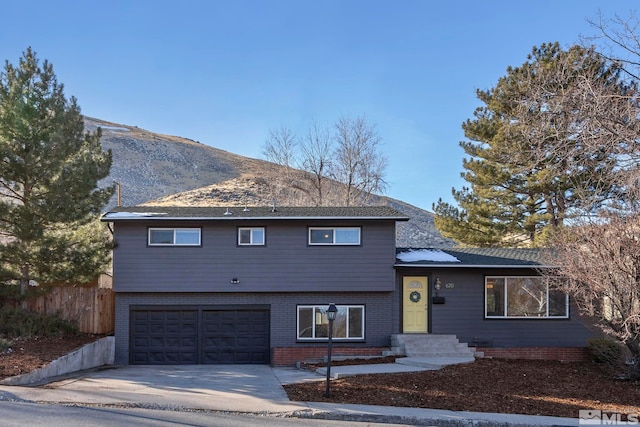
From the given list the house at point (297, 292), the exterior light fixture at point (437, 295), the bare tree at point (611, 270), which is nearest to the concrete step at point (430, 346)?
the house at point (297, 292)

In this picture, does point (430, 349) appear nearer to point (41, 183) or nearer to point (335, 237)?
point (335, 237)

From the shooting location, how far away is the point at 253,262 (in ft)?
→ 58.0

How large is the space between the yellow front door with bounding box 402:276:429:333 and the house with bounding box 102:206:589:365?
0.03 meters

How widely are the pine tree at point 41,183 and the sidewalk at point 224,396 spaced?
→ 436cm

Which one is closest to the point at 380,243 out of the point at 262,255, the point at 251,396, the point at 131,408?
the point at 262,255

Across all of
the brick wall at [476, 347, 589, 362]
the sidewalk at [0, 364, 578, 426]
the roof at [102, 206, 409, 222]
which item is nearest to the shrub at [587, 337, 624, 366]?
the brick wall at [476, 347, 589, 362]

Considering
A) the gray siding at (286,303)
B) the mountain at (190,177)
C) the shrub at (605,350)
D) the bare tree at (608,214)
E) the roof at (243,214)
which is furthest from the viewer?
the mountain at (190,177)

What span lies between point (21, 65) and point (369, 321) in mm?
13390

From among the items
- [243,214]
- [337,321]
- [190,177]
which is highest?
[190,177]

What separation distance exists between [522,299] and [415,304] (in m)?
3.52

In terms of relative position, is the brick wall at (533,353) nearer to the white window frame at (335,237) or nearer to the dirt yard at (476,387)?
the dirt yard at (476,387)

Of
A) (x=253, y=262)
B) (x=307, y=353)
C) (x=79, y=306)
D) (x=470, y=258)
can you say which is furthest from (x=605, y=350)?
(x=79, y=306)

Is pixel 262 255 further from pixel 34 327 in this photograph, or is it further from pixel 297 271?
pixel 34 327

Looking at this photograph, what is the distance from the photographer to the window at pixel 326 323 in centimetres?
1792
